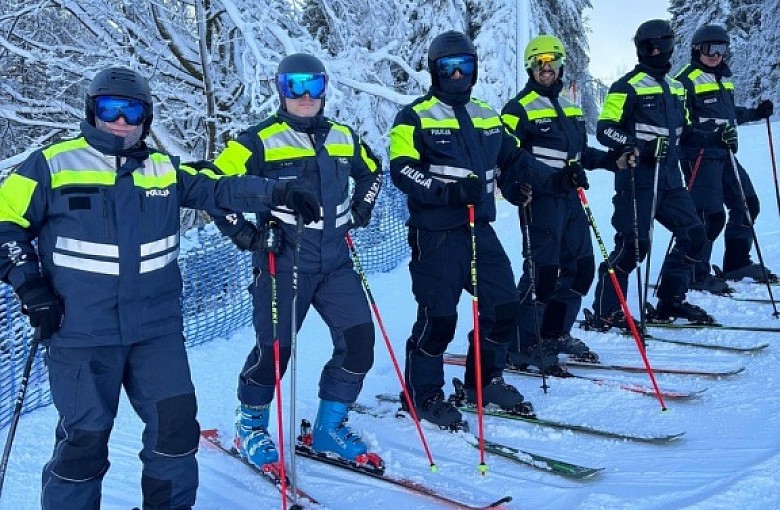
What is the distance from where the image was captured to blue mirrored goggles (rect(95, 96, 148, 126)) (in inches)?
120

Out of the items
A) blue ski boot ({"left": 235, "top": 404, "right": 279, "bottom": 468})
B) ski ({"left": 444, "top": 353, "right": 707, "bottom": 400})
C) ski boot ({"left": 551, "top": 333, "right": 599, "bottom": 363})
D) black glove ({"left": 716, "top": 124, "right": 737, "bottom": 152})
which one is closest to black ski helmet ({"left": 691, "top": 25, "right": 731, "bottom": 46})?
black glove ({"left": 716, "top": 124, "right": 737, "bottom": 152})

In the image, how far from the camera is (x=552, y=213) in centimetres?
547

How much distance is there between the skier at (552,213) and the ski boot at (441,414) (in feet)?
2.88

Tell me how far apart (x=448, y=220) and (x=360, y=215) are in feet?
2.11

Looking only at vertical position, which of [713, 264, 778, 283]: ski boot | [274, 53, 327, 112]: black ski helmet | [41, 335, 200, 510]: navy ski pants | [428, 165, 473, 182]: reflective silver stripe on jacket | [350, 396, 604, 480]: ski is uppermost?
[274, 53, 327, 112]: black ski helmet

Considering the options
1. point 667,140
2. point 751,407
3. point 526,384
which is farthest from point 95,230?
point 667,140

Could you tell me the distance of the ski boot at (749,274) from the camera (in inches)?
323

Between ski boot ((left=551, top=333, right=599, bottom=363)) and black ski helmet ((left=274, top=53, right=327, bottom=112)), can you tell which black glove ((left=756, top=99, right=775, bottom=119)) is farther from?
black ski helmet ((left=274, top=53, right=327, bottom=112))

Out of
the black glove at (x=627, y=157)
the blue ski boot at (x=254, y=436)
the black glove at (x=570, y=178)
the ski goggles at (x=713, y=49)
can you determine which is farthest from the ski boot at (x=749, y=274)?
the blue ski boot at (x=254, y=436)

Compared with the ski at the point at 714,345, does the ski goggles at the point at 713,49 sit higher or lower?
higher

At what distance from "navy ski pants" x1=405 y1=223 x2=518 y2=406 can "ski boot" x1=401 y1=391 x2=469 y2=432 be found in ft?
0.12

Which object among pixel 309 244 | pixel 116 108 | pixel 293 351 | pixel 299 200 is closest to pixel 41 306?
pixel 116 108

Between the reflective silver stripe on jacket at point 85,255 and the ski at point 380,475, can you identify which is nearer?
the reflective silver stripe on jacket at point 85,255

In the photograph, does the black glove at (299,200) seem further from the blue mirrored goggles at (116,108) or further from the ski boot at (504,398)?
the ski boot at (504,398)
